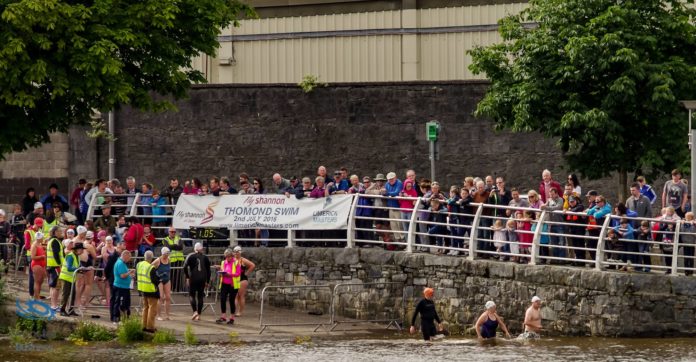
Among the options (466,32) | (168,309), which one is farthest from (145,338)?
(466,32)

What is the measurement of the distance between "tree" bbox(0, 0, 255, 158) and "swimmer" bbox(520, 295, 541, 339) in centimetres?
889

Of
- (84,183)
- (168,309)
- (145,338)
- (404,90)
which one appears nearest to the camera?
(145,338)

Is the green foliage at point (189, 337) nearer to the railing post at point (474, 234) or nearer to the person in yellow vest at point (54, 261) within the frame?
the person in yellow vest at point (54, 261)

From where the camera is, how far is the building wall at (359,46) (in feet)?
123

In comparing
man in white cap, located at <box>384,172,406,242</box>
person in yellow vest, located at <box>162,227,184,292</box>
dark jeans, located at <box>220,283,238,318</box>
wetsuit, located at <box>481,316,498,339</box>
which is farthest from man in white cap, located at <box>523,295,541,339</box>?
person in yellow vest, located at <box>162,227,184,292</box>

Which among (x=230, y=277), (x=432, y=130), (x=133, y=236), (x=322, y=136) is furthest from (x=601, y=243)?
(x=322, y=136)

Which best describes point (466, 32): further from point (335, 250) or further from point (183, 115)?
point (335, 250)

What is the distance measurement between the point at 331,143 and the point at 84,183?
6.63 metres

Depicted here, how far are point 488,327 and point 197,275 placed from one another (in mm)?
5507

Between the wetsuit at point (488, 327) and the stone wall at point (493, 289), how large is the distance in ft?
3.23

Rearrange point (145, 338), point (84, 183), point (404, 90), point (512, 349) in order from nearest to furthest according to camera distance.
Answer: point (512, 349) < point (145, 338) < point (84, 183) < point (404, 90)

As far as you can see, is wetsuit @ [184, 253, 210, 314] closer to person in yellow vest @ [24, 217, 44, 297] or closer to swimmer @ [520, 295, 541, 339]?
person in yellow vest @ [24, 217, 44, 297]

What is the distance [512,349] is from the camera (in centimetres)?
2406

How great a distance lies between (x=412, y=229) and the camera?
92.7ft
